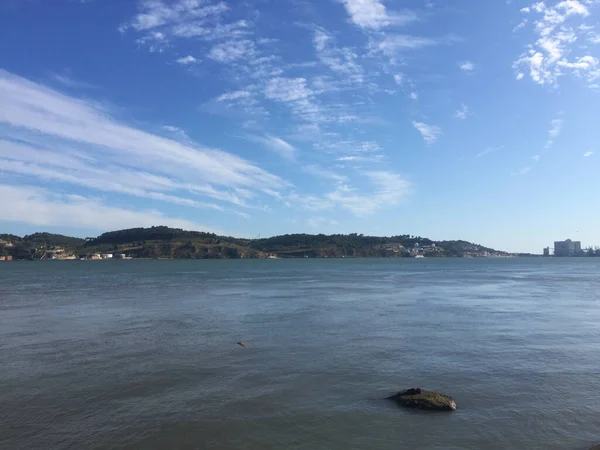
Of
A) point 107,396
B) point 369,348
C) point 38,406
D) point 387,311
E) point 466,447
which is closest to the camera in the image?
point 466,447

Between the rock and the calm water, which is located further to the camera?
the rock

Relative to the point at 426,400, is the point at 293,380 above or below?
below

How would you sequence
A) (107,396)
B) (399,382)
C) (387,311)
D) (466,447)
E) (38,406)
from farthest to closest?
1. (387,311)
2. (399,382)
3. (107,396)
4. (38,406)
5. (466,447)

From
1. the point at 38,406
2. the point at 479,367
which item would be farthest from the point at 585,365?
the point at 38,406

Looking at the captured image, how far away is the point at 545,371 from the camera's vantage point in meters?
21.4

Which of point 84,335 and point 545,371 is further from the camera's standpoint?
point 84,335

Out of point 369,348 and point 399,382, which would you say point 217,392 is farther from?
point 369,348

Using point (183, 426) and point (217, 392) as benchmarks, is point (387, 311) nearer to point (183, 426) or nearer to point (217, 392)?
point (217, 392)

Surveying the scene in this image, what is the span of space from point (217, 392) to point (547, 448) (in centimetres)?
1120

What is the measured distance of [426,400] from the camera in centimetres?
1647

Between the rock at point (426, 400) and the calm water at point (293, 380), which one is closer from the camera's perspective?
the calm water at point (293, 380)

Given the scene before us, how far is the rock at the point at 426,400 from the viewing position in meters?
16.2

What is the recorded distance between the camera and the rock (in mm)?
16250

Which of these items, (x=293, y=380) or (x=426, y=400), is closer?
(x=426, y=400)
